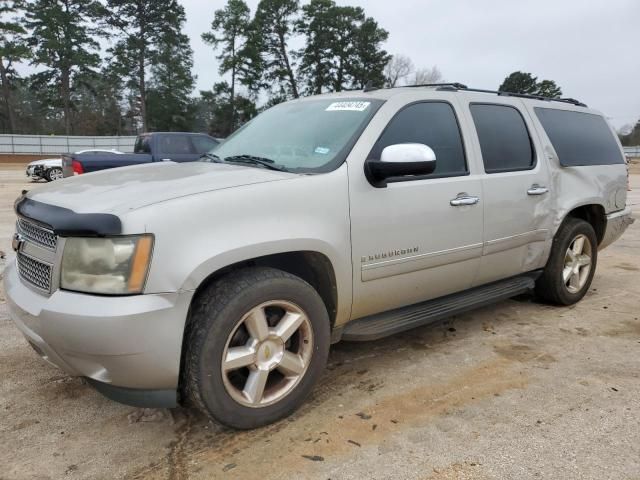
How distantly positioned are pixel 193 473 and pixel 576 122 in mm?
4271

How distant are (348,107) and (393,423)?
1.91m

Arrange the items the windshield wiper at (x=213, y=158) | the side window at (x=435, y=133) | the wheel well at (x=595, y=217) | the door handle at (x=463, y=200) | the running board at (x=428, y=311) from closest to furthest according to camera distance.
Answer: the running board at (x=428, y=311), the side window at (x=435, y=133), the door handle at (x=463, y=200), the windshield wiper at (x=213, y=158), the wheel well at (x=595, y=217)

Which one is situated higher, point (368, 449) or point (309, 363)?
point (309, 363)

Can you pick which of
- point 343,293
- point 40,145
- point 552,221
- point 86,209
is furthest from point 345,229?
point 40,145

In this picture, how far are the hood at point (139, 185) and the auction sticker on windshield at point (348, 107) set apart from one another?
0.75 m

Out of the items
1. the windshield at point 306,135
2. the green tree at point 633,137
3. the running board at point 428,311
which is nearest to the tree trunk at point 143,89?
the windshield at point 306,135

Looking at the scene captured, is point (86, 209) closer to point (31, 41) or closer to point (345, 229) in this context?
point (345, 229)

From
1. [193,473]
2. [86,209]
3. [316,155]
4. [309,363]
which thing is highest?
[316,155]

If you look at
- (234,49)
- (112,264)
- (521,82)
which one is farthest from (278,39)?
(112,264)

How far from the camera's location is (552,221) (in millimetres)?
4184

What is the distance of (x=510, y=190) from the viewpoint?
373 cm

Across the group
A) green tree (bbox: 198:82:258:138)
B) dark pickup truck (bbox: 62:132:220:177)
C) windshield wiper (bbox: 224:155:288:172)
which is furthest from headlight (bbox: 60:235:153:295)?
green tree (bbox: 198:82:258:138)

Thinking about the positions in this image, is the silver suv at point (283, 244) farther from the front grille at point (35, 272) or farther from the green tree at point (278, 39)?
the green tree at point (278, 39)

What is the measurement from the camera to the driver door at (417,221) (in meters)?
2.92
